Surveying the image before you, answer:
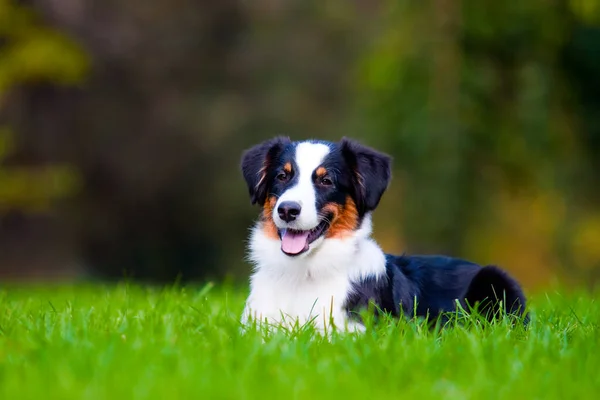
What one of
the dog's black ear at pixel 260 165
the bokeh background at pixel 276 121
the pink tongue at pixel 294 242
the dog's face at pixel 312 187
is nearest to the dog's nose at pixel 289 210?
the dog's face at pixel 312 187

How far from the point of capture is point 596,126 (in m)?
13.5

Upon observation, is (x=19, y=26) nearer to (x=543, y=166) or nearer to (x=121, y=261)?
(x=121, y=261)

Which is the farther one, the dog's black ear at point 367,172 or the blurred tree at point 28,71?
the blurred tree at point 28,71

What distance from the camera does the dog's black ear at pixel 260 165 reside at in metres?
5.67

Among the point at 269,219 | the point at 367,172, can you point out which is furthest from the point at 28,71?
the point at 367,172

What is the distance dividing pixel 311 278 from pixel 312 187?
56 centimetres

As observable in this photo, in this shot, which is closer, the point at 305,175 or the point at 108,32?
the point at 305,175

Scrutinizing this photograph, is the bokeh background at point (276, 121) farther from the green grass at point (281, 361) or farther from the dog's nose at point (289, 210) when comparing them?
the green grass at point (281, 361)

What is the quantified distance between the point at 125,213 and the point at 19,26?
7321 mm

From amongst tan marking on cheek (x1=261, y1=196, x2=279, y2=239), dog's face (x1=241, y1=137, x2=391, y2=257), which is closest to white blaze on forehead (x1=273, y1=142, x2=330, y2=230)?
dog's face (x1=241, y1=137, x2=391, y2=257)

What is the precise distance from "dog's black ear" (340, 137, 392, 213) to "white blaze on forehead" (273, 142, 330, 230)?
0.16 m

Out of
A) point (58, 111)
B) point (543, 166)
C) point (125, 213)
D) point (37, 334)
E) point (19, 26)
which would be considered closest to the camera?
point (37, 334)

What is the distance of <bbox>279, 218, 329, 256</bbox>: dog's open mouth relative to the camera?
5.28 metres

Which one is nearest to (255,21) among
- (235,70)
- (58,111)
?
(235,70)
